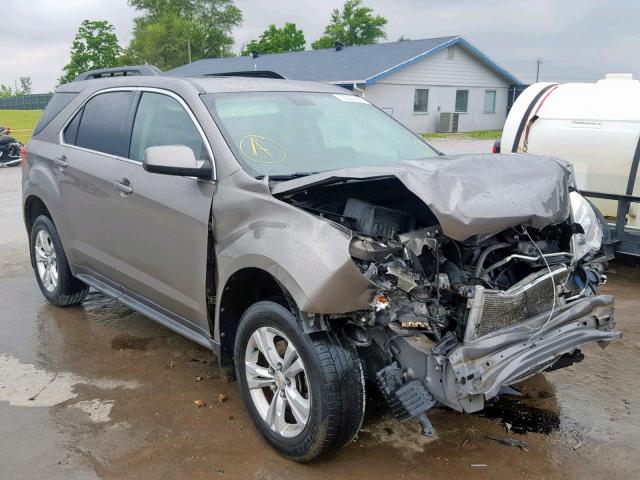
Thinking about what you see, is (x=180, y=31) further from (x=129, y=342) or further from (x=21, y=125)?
(x=129, y=342)

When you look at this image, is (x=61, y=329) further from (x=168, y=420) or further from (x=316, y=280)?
(x=316, y=280)

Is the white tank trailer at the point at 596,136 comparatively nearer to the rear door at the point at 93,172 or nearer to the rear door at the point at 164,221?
the rear door at the point at 164,221

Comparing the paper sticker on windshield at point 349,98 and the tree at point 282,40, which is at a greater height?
the tree at point 282,40

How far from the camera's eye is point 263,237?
10.8 ft

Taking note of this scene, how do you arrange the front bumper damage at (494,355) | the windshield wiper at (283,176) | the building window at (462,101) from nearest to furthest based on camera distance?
the front bumper damage at (494,355) < the windshield wiper at (283,176) < the building window at (462,101)

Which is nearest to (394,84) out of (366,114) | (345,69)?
(345,69)

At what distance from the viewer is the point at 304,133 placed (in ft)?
13.5

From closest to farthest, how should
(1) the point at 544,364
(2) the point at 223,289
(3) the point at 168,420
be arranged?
1. (1) the point at 544,364
2. (2) the point at 223,289
3. (3) the point at 168,420

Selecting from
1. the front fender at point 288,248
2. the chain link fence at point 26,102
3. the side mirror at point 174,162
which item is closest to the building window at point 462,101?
the side mirror at point 174,162

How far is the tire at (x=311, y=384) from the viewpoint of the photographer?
301 cm

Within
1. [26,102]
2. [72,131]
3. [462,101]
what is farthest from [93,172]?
[26,102]

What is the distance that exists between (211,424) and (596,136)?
15.8ft

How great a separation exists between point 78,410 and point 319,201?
2.03 meters

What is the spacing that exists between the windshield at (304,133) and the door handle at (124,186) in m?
0.81
